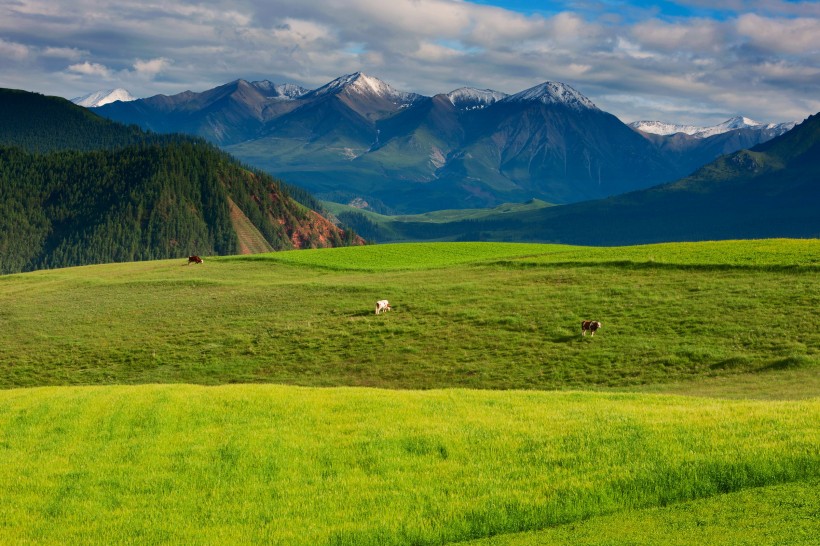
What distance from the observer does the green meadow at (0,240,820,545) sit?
49.7ft

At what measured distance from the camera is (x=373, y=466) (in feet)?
59.7

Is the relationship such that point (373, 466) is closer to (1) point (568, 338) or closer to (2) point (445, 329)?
(1) point (568, 338)

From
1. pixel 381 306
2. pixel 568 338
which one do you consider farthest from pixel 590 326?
pixel 381 306

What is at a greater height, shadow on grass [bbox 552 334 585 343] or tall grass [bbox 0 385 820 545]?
tall grass [bbox 0 385 820 545]

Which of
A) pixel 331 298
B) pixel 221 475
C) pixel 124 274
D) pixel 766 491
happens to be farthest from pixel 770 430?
pixel 124 274

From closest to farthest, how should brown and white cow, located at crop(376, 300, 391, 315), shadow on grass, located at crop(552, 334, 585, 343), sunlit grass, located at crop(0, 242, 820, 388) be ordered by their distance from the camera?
sunlit grass, located at crop(0, 242, 820, 388) < shadow on grass, located at crop(552, 334, 585, 343) < brown and white cow, located at crop(376, 300, 391, 315)

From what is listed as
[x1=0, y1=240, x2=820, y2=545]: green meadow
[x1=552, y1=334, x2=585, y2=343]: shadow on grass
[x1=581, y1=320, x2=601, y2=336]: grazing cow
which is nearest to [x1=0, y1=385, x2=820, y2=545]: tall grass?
Result: [x1=0, y1=240, x2=820, y2=545]: green meadow

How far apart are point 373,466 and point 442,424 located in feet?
12.4

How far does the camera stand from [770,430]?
1855cm

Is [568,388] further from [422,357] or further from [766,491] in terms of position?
[766,491]

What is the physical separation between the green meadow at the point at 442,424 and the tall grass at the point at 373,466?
67mm

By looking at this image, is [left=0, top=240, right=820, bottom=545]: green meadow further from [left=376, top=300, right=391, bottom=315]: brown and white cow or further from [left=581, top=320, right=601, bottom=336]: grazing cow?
[left=376, top=300, right=391, bottom=315]: brown and white cow

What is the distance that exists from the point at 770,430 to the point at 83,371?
44611mm

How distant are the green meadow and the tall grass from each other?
0.07 m
